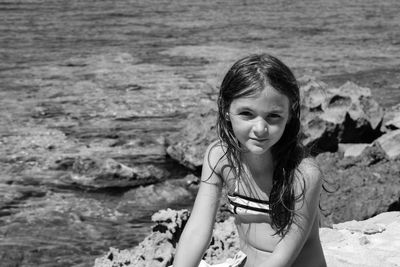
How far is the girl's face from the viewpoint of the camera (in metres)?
2.89

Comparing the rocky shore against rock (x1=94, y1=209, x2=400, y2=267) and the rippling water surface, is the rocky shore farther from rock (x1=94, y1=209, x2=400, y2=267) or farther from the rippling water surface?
the rippling water surface

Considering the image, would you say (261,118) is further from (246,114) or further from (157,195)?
(157,195)

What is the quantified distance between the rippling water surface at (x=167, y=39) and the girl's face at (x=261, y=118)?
3212mm

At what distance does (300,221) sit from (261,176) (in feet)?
0.88

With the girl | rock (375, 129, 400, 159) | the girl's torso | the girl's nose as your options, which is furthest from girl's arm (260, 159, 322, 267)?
rock (375, 129, 400, 159)

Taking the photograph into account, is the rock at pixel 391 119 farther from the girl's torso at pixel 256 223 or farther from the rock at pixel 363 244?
the girl's torso at pixel 256 223

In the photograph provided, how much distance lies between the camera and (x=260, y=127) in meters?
2.89

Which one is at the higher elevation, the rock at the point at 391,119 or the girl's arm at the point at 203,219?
the girl's arm at the point at 203,219

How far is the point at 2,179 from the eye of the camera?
743cm

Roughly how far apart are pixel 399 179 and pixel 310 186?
126 inches

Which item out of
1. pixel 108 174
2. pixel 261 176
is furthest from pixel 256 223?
pixel 108 174

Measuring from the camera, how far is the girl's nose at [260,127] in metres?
2.89

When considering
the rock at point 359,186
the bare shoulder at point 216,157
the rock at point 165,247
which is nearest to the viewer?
the bare shoulder at point 216,157

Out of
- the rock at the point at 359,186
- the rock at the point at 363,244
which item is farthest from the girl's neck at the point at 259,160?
the rock at the point at 359,186
